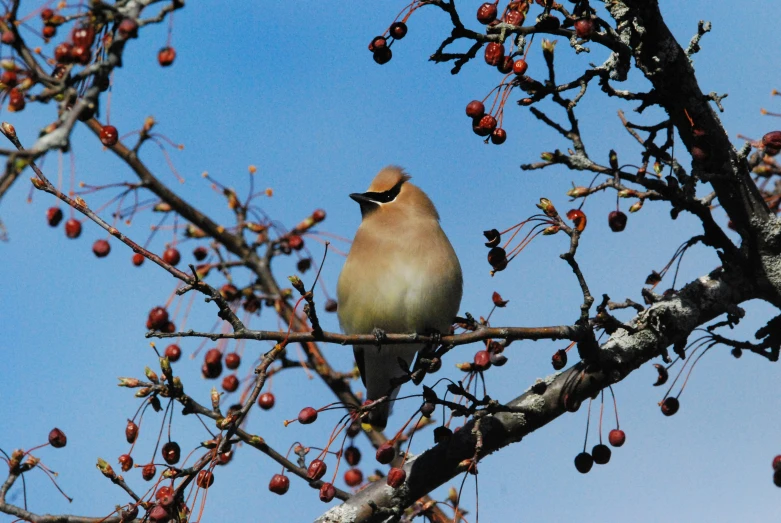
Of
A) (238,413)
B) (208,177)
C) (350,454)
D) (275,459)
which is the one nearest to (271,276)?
(208,177)

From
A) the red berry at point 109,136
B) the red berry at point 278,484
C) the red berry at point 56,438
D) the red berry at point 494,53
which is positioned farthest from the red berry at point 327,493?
the red berry at point 494,53

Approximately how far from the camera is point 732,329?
4355 millimetres

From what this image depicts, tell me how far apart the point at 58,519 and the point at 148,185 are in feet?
7.61

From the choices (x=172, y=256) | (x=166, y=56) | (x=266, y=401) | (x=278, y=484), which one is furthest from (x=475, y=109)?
(x=172, y=256)

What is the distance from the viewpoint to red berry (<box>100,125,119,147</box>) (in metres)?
4.00

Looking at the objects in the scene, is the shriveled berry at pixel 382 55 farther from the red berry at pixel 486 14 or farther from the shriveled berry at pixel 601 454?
the shriveled berry at pixel 601 454

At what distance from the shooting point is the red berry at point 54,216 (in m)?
5.48

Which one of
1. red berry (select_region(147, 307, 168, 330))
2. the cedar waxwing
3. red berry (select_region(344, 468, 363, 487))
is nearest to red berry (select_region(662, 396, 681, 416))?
the cedar waxwing

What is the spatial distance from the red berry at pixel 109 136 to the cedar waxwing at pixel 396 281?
5.49 feet

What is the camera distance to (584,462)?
13.4 ft

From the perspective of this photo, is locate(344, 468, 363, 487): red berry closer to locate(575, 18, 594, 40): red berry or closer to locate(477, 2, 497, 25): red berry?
locate(477, 2, 497, 25): red berry

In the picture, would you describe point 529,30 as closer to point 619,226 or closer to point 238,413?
point 619,226

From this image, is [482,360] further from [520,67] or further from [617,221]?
[520,67]

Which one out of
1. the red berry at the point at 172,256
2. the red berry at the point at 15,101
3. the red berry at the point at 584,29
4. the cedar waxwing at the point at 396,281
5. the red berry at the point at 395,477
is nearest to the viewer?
the red berry at the point at 15,101
